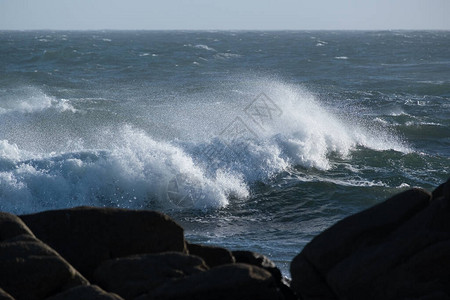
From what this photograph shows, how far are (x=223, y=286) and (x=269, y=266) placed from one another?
0.99 metres

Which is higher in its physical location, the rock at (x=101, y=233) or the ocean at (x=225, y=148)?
the rock at (x=101, y=233)

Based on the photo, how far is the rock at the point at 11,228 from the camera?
204 inches

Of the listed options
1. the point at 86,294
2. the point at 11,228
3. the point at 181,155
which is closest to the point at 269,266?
the point at 86,294

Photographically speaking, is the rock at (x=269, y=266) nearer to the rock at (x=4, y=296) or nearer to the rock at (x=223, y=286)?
the rock at (x=223, y=286)

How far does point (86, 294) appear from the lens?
446 cm

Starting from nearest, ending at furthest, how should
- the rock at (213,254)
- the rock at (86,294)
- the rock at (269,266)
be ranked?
the rock at (86,294) → the rock at (269,266) → the rock at (213,254)

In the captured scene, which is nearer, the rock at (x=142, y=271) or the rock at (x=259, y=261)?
the rock at (x=142, y=271)

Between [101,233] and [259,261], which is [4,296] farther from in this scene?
[259,261]

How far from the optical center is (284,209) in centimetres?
1102

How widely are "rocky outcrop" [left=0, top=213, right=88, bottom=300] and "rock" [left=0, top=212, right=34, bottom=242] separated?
272 mm

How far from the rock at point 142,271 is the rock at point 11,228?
649 millimetres

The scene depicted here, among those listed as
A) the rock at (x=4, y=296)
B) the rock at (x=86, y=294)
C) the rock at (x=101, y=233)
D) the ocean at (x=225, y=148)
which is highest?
the rock at (x=101, y=233)

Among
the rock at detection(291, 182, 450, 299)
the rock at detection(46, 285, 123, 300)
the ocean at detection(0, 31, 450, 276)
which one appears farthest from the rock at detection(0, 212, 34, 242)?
the ocean at detection(0, 31, 450, 276)

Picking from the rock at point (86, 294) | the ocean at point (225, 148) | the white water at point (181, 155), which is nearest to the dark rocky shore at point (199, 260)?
the rock at point (86, 294)
